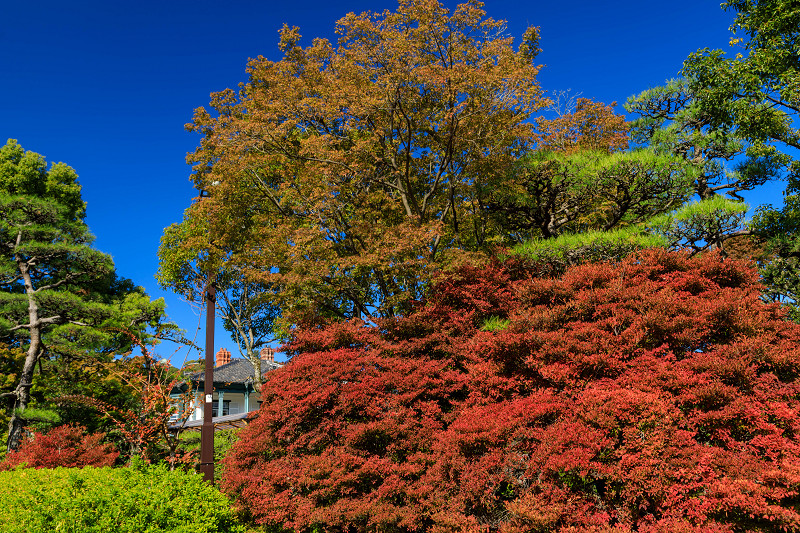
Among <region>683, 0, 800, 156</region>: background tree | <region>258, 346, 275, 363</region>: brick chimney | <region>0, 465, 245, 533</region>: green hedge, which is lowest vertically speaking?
<region>0, 465, 245, 533</region>: green hedge

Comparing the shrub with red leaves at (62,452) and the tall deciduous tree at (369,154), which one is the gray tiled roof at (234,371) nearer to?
the shrub with red leaves at (62,452)

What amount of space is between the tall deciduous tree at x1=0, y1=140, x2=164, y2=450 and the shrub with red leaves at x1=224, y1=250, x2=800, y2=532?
10.00 m

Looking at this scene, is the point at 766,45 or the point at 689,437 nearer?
the point at 689,437

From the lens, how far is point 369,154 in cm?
1404

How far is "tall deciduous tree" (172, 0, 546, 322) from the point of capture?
12.1m

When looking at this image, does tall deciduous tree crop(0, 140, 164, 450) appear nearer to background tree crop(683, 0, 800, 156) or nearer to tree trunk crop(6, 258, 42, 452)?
tree trunk crop(6, 258, 42, 452)

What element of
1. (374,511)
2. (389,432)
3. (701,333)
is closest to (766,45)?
(701,333)

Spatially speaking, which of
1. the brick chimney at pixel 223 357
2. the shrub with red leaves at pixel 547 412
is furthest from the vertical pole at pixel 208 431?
the brick chimney at pixel 223 357

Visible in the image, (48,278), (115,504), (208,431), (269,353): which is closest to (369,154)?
(208,431)

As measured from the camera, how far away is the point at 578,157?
36.7 ft

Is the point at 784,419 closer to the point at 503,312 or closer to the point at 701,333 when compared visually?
the point at 701,333

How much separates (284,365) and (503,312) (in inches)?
209

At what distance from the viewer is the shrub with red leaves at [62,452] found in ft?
44.7

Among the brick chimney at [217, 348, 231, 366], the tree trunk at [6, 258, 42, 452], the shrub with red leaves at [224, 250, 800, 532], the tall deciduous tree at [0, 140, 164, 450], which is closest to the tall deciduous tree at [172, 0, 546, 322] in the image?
the shrub with red leaves at [224, 250, 800, 532]
